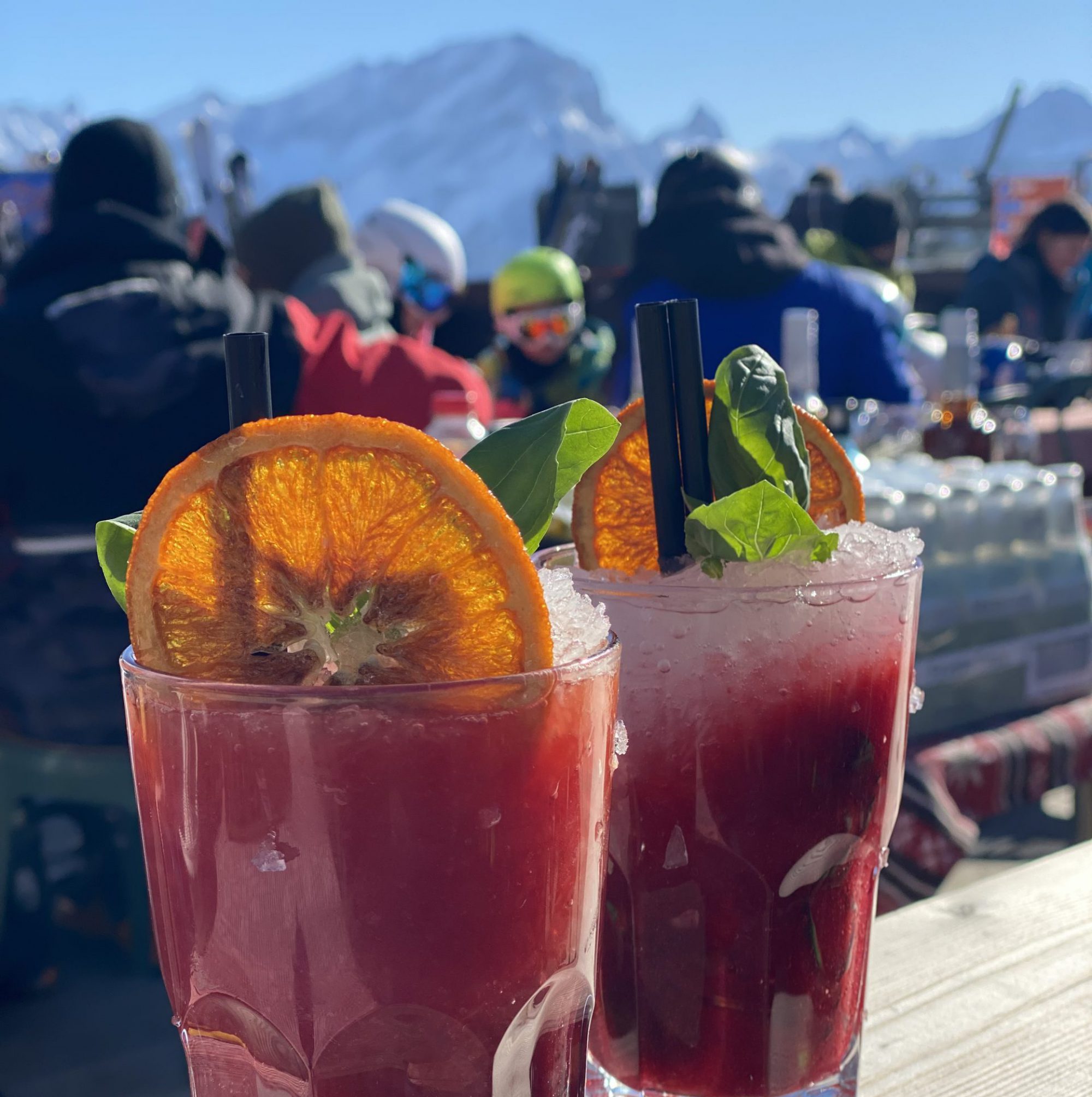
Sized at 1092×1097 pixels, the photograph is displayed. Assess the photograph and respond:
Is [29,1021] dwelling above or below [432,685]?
below

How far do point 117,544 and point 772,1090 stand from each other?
20.0 inches

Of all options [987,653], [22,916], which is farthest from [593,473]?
[22,916]

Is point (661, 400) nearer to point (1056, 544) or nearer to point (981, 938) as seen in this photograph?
point (981, 938)

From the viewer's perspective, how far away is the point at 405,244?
741cm

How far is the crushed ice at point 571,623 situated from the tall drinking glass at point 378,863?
0.01m

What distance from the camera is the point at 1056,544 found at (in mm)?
2516

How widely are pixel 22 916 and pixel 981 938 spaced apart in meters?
2.51

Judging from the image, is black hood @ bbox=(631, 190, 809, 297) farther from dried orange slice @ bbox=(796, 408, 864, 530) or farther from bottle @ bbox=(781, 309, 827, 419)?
dried orange slice @ bbox=(796, 408, 864, 530)

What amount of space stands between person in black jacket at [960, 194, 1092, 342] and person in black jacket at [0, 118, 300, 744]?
4.43 meters

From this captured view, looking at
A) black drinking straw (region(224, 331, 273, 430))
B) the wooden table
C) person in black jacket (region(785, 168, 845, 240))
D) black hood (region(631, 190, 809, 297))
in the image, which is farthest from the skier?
black drinking straw (region(224, 331, 273, 430))

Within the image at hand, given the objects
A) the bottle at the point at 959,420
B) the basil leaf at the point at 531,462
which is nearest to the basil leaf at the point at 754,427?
the basil leaf at the point at 531,462

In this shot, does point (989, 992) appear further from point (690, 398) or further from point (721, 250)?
point (721, 250)

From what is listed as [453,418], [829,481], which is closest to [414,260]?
[453,418]

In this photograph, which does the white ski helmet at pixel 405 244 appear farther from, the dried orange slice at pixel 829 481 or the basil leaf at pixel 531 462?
the basil leaf at pixel 531 462
